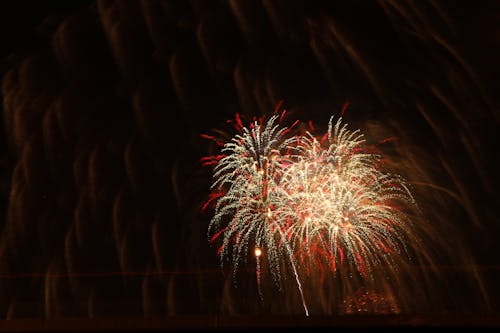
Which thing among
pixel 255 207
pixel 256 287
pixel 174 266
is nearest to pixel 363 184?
pixel 255 207

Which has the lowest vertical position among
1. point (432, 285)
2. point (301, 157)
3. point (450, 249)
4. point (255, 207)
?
point (432, 285)

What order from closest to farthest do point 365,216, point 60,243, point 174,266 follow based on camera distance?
point 365,216 → point 60,243 → point 174,266

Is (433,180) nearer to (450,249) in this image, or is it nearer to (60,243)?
(450,249)

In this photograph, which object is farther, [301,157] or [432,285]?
[301,157]

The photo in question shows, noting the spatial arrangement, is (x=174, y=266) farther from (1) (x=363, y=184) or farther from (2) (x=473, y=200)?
(2) (x=473, y=200)

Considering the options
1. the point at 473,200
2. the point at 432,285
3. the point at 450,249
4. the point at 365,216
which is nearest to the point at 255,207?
the point at 365,216

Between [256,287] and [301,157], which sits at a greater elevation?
[301,157]

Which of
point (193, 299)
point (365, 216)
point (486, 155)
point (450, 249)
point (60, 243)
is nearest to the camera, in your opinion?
point (193, 299)
